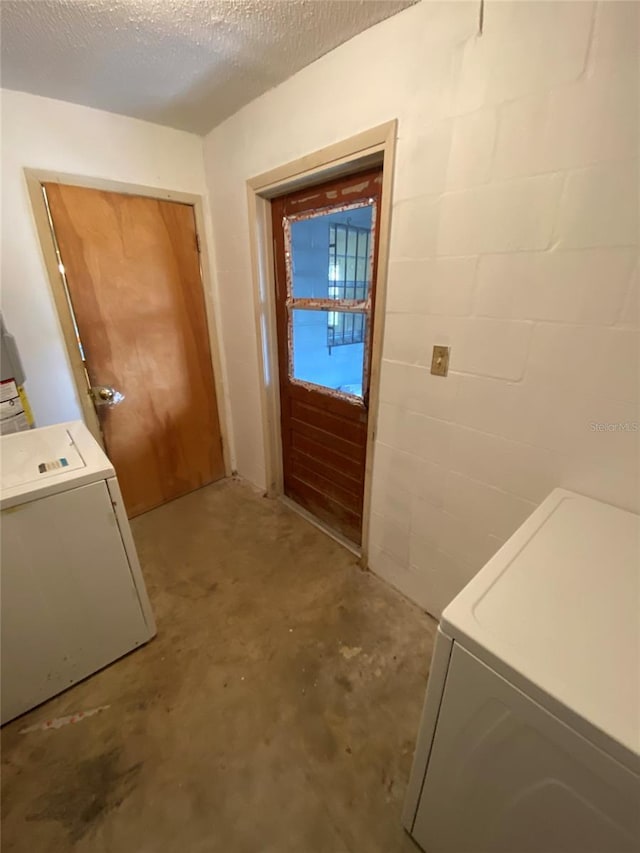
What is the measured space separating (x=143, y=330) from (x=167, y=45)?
4.23 ft

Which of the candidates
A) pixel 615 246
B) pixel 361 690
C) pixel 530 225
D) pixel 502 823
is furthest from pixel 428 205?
pixel 361 690

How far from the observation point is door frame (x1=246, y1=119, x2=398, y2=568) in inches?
52.1

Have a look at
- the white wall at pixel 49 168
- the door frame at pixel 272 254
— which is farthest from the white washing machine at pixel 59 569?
the door frame at pixel 272 254

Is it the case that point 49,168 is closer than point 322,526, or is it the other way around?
point 49,168

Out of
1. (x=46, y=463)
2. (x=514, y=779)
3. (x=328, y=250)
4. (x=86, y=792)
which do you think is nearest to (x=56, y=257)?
(x=46, y=463)

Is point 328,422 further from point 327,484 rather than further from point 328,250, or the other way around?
point 328,250

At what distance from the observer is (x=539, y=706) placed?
61 centimetres

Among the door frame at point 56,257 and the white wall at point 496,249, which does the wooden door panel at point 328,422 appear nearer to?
the white wall at point 496,249

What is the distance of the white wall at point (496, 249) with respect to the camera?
35.2 inches

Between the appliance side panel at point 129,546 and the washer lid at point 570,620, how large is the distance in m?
1.16

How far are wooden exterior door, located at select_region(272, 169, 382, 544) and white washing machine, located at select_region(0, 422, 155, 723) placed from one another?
3.63ft

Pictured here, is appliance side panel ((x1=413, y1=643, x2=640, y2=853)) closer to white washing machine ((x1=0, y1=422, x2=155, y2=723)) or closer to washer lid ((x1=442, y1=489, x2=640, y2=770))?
washer lid ((x1=442, y1=489, x2=640, y2=770))

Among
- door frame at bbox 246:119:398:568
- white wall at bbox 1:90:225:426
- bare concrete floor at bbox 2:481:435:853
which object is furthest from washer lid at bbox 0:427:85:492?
door frame at bbox 246:119:398:568

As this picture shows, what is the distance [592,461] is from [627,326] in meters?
0.39
